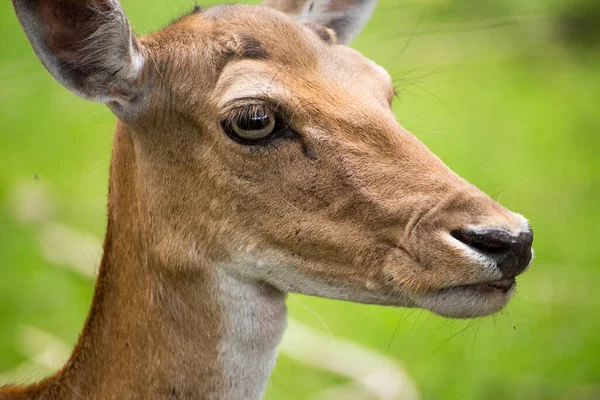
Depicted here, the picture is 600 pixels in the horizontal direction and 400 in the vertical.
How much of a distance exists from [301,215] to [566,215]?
621cm

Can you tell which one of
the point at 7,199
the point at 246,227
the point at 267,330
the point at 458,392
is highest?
the point at 246,227

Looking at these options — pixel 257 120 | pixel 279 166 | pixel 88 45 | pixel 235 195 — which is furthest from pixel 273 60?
pixel 88 45

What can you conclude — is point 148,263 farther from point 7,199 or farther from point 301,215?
point 7,199

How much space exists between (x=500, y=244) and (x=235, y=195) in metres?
1.16

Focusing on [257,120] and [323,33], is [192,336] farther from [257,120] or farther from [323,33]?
[323,33]

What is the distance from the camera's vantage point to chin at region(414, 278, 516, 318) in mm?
3305

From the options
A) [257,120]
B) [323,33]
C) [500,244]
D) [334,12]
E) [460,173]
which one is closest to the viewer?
[500,244]

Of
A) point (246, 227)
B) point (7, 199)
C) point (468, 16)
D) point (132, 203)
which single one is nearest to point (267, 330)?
point (246, 227)

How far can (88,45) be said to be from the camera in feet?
Result: 12.1

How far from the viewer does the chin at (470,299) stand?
330cm

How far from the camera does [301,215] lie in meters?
3.59

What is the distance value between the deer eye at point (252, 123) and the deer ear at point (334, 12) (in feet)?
4.20

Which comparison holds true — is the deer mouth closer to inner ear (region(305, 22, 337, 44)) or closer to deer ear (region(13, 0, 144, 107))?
inner ear (region(305, 22, 337, 44))

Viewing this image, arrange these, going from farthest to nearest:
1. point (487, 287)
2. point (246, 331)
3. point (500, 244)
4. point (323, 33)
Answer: point (323, 33) < point (246, 331) < point (487, 287) < point (500, 244)
